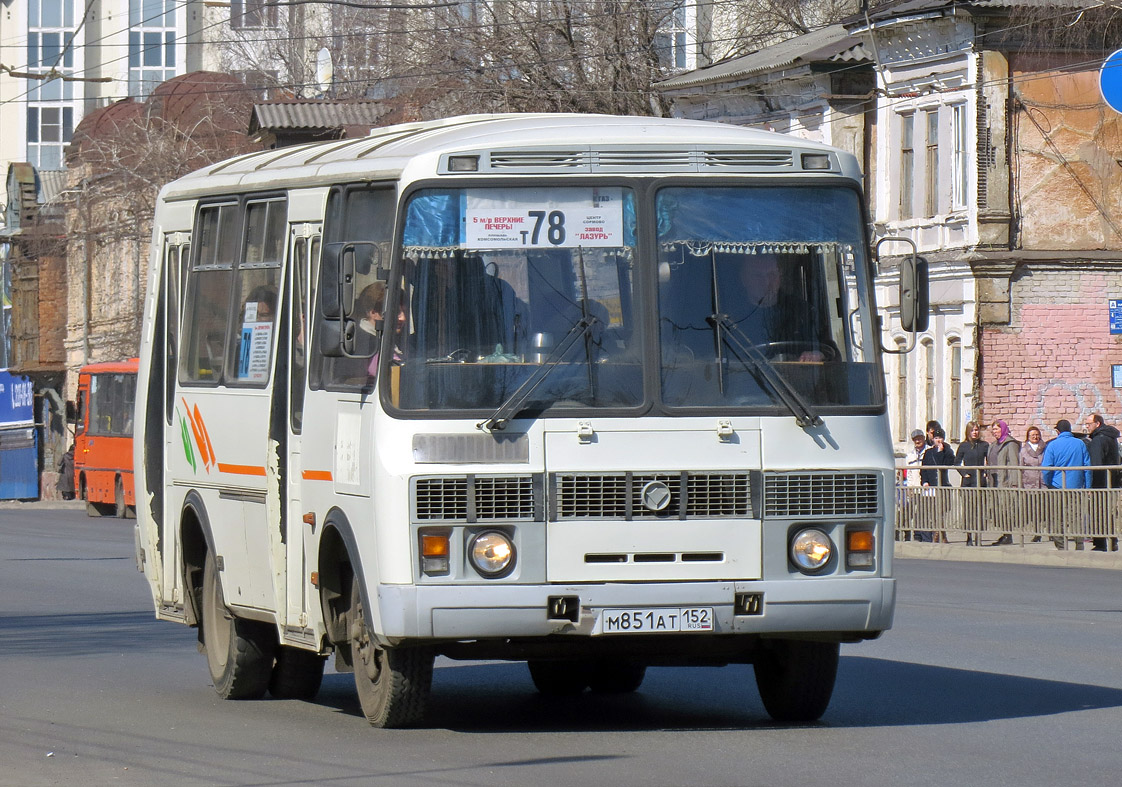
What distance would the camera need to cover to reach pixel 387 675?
32.3 ft

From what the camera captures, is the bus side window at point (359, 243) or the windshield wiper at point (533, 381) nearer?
the windshield wiper at point (533, 381)

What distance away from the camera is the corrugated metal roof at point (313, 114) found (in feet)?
175

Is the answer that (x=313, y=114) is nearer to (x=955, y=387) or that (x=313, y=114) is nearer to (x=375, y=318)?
(x=955, y=387)

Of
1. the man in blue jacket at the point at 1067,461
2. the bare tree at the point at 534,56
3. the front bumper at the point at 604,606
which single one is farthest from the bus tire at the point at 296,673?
the bare tree at the point at 534,56

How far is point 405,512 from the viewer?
9.41m

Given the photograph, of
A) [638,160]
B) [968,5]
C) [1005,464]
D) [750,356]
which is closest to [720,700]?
[750,356]

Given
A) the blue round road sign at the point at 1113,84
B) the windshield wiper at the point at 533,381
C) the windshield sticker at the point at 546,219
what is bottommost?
the windshield wiper at the point at 533,381

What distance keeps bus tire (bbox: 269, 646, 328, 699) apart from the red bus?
32.8 m

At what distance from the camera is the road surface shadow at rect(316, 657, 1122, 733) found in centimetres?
1059

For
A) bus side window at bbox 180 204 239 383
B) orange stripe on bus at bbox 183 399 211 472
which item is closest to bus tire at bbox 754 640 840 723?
orange stripe on bus at bbox 183 399 211 472

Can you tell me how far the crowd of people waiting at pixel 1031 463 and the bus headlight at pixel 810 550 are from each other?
56.3 feet

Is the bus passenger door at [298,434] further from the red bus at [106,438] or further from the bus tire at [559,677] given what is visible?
the red bus at [106,438]

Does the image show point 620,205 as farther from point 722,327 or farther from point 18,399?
point 18,399

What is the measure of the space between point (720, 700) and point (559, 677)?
873 mm
